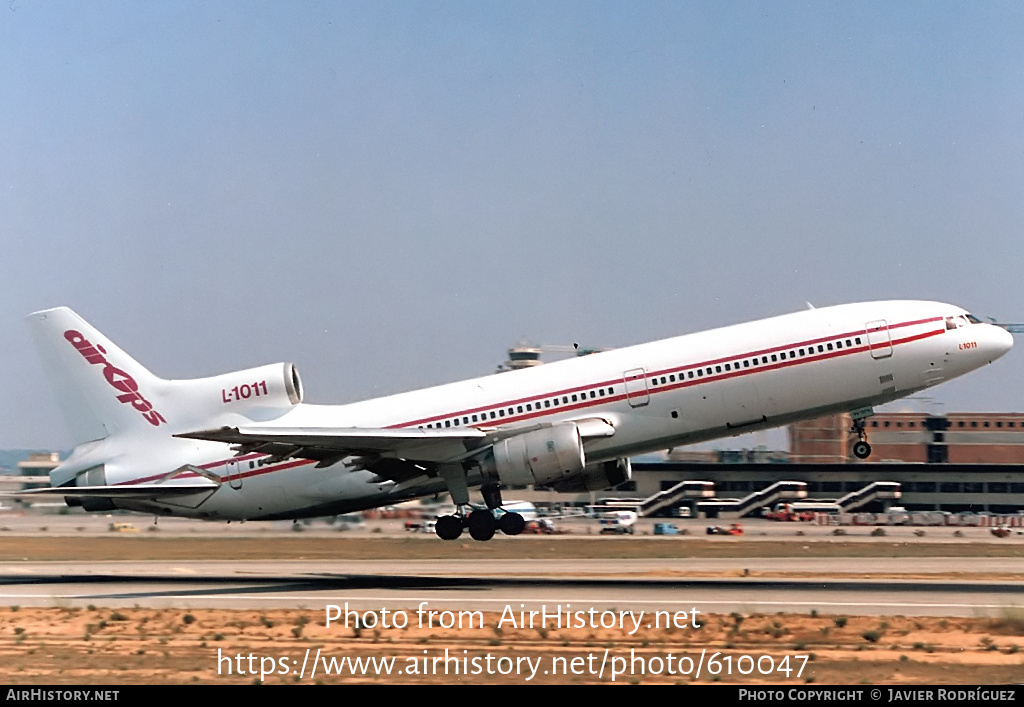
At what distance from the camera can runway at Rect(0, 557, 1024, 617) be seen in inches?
1180

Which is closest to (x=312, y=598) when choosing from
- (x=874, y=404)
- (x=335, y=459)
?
(x=335, y=459)

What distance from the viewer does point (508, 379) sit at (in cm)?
3525

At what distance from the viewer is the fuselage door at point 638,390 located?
33.9 m

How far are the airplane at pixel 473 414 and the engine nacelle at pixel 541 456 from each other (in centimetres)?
4

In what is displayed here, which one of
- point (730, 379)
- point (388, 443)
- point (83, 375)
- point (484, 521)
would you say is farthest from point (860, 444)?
point (83, 375)

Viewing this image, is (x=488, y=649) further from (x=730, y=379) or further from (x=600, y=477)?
(x=600, y=477)

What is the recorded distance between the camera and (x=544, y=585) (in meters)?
34.6

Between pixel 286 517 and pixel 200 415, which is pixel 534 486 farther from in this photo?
pixel 200 415

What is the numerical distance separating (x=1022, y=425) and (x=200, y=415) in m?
116

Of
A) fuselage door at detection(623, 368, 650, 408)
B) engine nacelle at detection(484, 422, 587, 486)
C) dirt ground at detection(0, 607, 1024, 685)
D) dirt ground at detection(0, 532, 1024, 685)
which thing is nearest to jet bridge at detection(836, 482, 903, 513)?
fuselage door at detection(623, 368, 650, 408)

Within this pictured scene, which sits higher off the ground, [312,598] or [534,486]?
[534,486]

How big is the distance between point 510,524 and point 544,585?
6.80ft

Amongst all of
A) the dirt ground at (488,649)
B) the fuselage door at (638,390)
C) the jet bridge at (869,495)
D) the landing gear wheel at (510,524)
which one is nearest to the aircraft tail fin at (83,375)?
the dirt ground at (488,649)

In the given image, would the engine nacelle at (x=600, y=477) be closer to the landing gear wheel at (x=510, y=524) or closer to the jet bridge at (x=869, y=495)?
the landing gear wheel at (x=510, y=524)
